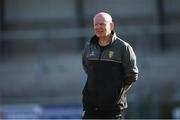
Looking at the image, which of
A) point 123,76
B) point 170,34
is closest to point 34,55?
point 170,34

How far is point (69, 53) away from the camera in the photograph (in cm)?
1533

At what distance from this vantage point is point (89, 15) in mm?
15336

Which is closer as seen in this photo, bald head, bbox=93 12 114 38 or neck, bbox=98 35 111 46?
bald head, bbox=93 12 114 38

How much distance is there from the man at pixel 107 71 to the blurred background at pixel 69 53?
4875mm

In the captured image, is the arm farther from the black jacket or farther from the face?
the face

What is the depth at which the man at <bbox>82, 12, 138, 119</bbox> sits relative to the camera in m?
7.32

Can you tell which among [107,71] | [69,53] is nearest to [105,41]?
Result: [107,71]

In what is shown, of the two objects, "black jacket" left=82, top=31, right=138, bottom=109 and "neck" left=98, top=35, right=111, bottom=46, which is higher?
"neck" left=98, top=35, right=111, bottom=46

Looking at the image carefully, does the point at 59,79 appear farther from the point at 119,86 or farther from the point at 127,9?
the point at 119,86

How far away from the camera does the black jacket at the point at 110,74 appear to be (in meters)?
7.32

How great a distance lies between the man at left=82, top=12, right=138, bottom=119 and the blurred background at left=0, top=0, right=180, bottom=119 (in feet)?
Answer: 16.0

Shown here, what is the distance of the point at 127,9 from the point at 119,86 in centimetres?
787

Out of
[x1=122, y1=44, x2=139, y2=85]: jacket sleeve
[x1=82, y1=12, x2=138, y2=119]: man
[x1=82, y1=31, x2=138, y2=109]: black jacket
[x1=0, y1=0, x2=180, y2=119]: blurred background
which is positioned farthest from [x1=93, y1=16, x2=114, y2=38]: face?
[x1=0, y1=0, x2=180, y2=119]: blurred background

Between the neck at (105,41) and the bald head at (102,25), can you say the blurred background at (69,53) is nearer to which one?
the neck at (105,41)
